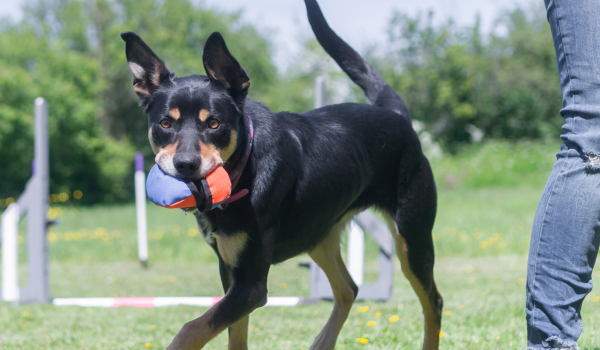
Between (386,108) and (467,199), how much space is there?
12510 millimetres

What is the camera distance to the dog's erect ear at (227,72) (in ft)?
9.14

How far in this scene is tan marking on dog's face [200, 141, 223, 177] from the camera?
2498mm

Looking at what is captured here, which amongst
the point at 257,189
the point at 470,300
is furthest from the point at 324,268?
the point at 470,300

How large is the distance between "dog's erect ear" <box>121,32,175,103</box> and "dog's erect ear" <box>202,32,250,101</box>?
0.22 meters

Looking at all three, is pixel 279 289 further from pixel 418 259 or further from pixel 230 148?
pixel 230 148

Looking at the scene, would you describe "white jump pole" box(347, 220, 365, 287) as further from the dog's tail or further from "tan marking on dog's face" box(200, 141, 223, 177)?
"tan marking on dog's face" box(200, 141, 223, 177)

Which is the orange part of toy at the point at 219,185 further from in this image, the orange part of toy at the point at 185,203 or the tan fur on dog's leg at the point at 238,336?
the tan fur on dog's leg at the point at 238,336

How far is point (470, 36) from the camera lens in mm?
33094

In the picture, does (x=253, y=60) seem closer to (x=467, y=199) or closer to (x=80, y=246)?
(x=467, y=199)

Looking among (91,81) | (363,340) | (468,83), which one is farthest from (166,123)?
(468,83)

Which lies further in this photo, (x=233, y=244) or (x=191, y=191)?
(x=233, y=244)

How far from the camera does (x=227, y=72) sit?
283 centimetres

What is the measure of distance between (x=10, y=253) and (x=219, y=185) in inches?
186

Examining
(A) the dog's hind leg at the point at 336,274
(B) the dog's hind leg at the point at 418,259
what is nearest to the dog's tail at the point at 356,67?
(B) the dog's hind leg at the point at 418,259
